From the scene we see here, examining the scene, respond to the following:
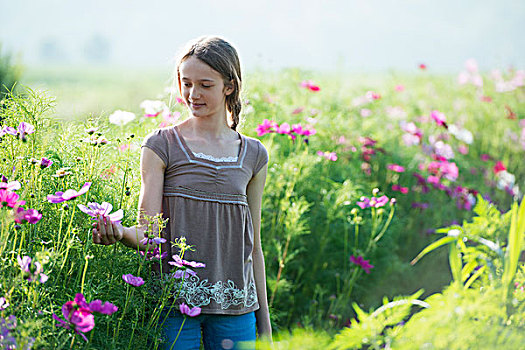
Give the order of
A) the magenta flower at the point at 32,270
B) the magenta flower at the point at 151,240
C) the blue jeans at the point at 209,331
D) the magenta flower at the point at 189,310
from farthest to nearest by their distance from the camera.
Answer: the blue jeans at the point at 209,331 < the magenta flower at the point at 189,310 < the magenta flower at the point at 151,240 < the magenta flower at the point at 32,270

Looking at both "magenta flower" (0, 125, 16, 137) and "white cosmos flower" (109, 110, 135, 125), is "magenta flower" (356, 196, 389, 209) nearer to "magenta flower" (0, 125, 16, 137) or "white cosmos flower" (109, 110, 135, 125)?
"white cosmos flower" (109, 110, 135, 125)

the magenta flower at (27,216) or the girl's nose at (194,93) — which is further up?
the girl's nose at (194,93)

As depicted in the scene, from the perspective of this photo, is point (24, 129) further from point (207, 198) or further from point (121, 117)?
point (121, 117)

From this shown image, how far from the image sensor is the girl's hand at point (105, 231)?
4.63 feet

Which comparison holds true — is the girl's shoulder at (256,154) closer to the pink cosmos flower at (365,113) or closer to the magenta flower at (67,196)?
the magenta flower at (67,196)

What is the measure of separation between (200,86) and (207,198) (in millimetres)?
360

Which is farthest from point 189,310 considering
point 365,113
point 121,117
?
point 365,113

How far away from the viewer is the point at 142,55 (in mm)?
142250

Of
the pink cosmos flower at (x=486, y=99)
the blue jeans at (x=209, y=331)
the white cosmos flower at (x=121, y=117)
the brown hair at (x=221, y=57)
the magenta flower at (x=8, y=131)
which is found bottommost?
the blue jeans at (x=209, y=331)

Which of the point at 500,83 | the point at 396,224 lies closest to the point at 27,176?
the point at 396,224

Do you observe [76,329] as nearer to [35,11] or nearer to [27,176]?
[27,176]

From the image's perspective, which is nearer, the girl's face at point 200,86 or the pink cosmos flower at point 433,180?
the girl's face at point 200,86

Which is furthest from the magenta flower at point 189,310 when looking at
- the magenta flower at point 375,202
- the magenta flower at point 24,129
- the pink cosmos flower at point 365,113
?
the pink cosmos flower at point 365,113

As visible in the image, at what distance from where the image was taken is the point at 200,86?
5.87 ft
